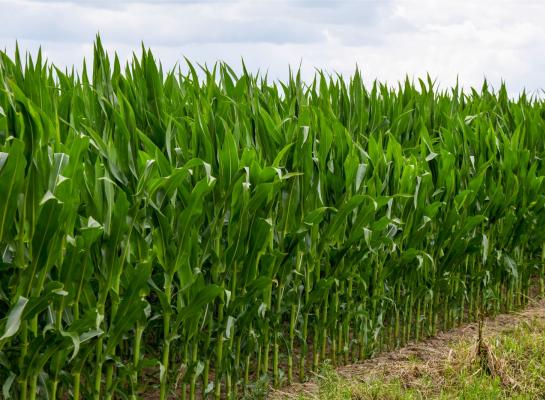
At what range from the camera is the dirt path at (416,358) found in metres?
4.76

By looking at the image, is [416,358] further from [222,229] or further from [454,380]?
[222,229]

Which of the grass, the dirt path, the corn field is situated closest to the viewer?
the corn field

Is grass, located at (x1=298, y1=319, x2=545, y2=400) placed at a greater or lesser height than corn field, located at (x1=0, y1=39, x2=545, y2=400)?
lesser

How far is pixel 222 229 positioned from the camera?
4094 mm

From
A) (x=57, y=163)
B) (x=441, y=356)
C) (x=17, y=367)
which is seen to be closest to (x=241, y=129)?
(x=57, y=163)

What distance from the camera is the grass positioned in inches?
178

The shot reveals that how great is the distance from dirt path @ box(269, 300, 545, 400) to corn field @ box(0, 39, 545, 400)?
0.11m

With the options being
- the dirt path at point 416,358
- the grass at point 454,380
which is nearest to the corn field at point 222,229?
the dirt path at point 416,358

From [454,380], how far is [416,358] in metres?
0.52

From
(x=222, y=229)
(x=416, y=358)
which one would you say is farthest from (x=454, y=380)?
(x=222, y=229)

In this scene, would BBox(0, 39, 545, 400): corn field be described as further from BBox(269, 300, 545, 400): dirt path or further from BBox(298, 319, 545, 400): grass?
BBox(298, 319, 545, 400): grass

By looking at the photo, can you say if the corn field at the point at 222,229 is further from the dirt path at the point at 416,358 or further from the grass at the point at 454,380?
the grass at the point at 454,380

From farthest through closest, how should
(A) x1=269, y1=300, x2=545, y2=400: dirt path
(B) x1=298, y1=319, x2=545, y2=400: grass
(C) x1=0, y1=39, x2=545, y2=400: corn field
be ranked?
(A) x1=269, y1=300, x2=545, y2=400: dirt path < (B) x1=298, y1=319, x2=545, y2=400: grass < (C) x1=0, y1=39, x2=545, y2=400: corn field

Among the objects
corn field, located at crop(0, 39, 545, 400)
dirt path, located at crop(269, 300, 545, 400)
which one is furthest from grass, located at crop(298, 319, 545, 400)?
corn field, located at crop(0, 39, 545, 400)
